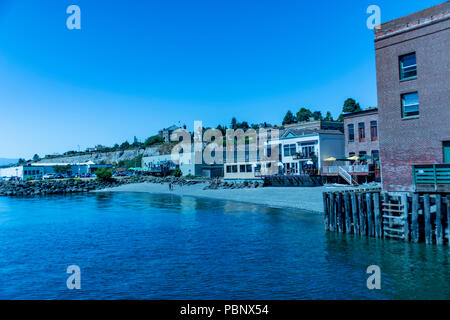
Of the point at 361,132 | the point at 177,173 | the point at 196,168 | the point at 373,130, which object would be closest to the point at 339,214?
the point at 373,130

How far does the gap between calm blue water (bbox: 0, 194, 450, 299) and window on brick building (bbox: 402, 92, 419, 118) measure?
8.09 metres

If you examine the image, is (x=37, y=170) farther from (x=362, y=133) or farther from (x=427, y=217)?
(x=427, y=217)

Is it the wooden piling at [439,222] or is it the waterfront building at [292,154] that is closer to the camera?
the wooden piling at [439,222]

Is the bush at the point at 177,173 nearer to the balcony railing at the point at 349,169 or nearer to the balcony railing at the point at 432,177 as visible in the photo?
the balcony railing at the point at 349,169

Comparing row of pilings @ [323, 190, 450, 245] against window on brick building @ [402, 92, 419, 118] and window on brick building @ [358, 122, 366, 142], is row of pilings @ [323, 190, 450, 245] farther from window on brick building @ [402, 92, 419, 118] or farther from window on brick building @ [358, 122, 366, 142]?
window on brick building @ [358, 122, 366, 142]

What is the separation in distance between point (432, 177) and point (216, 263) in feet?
41.9

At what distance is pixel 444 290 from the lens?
13438mm

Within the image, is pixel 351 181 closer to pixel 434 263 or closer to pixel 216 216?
pixel 216 216

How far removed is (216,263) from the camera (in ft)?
59.2

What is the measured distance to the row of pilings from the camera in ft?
61.1

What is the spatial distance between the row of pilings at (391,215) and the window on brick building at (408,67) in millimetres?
7508

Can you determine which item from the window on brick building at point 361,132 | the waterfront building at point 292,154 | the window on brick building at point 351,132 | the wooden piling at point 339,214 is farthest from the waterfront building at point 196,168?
the wooden piling at point 339,214

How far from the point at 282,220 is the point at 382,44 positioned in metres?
16.0

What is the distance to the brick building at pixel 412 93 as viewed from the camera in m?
20.6
